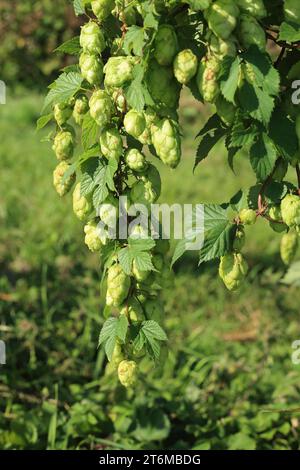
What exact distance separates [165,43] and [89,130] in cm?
28

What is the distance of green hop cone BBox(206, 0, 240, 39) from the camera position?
3.74 ft

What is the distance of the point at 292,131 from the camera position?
4.33 feet

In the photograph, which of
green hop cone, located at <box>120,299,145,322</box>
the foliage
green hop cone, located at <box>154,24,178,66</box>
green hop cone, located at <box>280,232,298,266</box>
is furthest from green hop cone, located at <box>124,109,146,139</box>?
green hop cone, located at <box>280,232,298,266</box>

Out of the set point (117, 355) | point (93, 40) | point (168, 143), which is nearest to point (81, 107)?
point (93, 40)

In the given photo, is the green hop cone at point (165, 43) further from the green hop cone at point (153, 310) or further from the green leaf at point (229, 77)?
the green hop cone at point (153, 310)

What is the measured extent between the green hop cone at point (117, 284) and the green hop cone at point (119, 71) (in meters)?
0.36

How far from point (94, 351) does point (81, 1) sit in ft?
5.83

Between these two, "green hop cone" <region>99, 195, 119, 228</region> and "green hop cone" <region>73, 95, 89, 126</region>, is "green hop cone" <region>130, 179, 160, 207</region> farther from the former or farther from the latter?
"green hop cone" <region>73, 95, 89, 126</region>

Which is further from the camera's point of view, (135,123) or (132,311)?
(132,311)

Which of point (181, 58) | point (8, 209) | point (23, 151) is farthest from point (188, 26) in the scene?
point (23, 151)

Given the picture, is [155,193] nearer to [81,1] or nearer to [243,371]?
[81,1]

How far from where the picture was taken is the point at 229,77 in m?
1.17

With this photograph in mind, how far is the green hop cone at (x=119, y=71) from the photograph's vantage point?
1257 mm

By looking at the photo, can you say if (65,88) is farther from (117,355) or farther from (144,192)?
(117,355)
